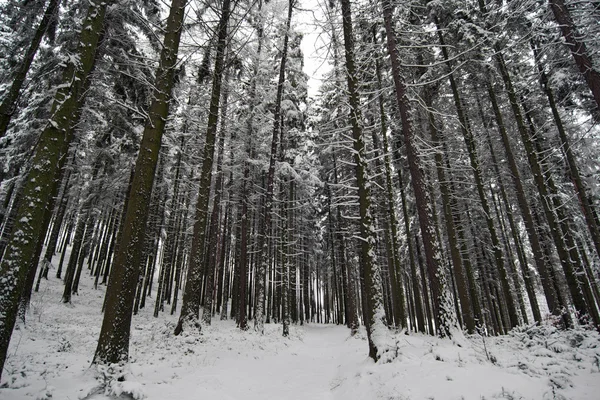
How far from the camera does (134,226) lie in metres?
6.19

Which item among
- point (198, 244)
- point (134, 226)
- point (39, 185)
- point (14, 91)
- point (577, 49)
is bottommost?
point (134, 226)

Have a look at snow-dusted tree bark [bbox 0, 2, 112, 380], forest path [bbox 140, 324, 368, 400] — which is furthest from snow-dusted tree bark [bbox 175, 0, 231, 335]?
snow-dusted tree bark [bbox 0, 2, 112, 380]

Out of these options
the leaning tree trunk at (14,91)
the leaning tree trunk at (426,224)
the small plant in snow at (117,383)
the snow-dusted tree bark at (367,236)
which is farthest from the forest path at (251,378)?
the leaning tree trunk at (14,91)

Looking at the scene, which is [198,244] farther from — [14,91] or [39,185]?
[14,91]

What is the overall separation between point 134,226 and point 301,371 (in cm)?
676

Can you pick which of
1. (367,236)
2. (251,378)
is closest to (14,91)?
(251,378)

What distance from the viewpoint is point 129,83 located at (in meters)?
11.8

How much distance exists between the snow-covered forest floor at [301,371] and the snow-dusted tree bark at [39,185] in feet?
5.28

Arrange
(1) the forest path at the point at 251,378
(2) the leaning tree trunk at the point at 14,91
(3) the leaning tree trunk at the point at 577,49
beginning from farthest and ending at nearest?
(2) the leaning tree trunk at the point at 14,91, (3) the leaning tree trunk at the point at 577,49, (1) the forest path at the point at 251,378

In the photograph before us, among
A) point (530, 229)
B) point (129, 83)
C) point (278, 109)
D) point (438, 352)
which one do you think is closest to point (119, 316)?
point (438, 352)

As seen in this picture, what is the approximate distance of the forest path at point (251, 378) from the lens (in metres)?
5.81

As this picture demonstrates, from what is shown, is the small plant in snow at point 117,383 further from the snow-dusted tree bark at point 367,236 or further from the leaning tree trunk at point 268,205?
the leaning tree trunk at point 268,205

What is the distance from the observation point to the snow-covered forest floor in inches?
184

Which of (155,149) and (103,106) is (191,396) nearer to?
(155,149)
